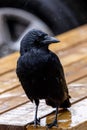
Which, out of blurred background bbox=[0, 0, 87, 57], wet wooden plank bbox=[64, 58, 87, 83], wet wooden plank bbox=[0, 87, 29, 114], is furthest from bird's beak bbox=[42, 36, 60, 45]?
blurred background bbox=[0, 0, 87, 57]

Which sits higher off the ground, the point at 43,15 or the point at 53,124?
the point at 43,15

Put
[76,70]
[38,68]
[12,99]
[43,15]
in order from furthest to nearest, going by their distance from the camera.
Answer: [43,15], [76,70], [12,99], [38,68]

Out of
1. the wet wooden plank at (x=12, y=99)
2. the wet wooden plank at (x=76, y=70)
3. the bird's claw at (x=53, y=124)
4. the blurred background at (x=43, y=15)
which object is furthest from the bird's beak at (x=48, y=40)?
the blurred background at (x=43, y=15)

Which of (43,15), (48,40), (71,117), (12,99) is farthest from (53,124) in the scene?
(43,15)

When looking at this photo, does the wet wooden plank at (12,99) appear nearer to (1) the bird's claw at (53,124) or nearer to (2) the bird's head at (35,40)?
(1) the bird's claw at (53,124)

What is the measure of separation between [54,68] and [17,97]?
2.60ft

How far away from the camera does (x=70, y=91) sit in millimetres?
5199

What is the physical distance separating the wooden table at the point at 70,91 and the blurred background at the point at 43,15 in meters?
0.61

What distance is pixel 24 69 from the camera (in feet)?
14.3

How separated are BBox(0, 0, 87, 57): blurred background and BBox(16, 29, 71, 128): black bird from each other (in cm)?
286

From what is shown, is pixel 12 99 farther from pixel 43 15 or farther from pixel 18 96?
pixel 43 15

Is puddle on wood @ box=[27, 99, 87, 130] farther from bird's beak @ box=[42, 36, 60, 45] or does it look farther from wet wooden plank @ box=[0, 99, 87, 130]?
bird's beak @ box=[42, 36, 60, 45]

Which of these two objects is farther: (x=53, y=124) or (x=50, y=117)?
(x=50, y=117)

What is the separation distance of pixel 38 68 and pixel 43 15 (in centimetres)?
316
